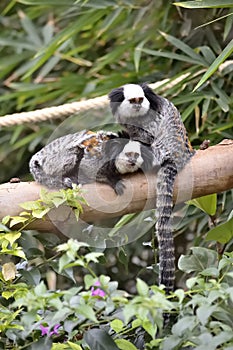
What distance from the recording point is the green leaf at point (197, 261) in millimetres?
1059

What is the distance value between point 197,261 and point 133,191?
0.89 feet

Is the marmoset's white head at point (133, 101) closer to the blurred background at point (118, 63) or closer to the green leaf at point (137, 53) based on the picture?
the blurred background at point (118, 63)

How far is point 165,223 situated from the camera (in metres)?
1.27

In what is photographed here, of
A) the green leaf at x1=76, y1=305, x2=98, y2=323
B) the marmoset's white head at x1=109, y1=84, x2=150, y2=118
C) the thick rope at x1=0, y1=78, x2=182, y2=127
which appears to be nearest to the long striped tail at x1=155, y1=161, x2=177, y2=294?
the marmoset's white head at x1=109, y1=84, x2=150, y2=118

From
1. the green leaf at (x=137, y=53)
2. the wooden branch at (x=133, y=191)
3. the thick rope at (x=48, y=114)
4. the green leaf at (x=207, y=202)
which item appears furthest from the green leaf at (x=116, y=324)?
the green leaf at (x=137, y=53)

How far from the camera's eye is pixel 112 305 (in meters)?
0.85

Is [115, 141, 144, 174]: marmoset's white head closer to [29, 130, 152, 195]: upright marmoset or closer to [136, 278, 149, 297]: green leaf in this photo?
[29, 130, 152, 195]: upright marmoset

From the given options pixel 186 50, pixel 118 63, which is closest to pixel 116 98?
pixel 186 50

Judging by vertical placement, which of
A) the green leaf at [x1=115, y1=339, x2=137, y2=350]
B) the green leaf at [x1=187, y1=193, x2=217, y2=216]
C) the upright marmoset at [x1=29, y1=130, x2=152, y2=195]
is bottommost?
the green leaf at [x1=115, y1=339, x2=137, y2=350]

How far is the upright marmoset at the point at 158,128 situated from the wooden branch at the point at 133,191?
19 millimetres

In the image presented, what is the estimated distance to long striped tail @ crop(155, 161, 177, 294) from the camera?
1.20m

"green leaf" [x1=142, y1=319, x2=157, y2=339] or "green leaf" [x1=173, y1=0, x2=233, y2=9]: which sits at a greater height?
"green leaf" [x1=173, y1=0, x2=233, y2=9]

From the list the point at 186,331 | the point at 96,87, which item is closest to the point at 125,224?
the point at 96,87

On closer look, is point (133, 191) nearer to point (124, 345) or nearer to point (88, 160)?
point (88, 160)
